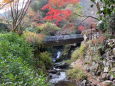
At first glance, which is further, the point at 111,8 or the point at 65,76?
the point at 65,76

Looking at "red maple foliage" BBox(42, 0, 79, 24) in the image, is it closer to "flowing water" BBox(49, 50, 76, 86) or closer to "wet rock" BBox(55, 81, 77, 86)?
"flowing water" BBox(49, 50, 76, 86)

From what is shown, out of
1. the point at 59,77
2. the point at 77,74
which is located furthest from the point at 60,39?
the point at 77,74

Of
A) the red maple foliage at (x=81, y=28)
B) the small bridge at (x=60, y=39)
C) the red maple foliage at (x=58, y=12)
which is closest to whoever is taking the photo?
the small bridge at (x=60, y=39)

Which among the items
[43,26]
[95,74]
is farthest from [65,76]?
[43,26]

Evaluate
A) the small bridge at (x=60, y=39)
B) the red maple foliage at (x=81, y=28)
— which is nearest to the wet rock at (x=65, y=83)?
the small bridge at (x=60, y=39)

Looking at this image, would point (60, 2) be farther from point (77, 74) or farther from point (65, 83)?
point (65, 83)

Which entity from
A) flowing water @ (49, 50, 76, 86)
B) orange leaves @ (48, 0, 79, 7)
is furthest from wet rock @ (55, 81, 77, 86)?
orange leaves @ (48, 0, 79, 7)

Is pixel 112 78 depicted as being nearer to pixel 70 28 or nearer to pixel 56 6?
pixel 70 28

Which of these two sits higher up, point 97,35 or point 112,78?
point 97,35

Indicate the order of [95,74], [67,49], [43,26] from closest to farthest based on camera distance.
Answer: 1. [95,74]
2. [43,26]
3. [67,49]

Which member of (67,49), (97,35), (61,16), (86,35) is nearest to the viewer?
(97,35)

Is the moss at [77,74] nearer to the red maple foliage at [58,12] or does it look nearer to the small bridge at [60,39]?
the small bridge at [60,39]

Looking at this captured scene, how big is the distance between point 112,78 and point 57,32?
865cm

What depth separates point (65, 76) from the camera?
1135 cm
